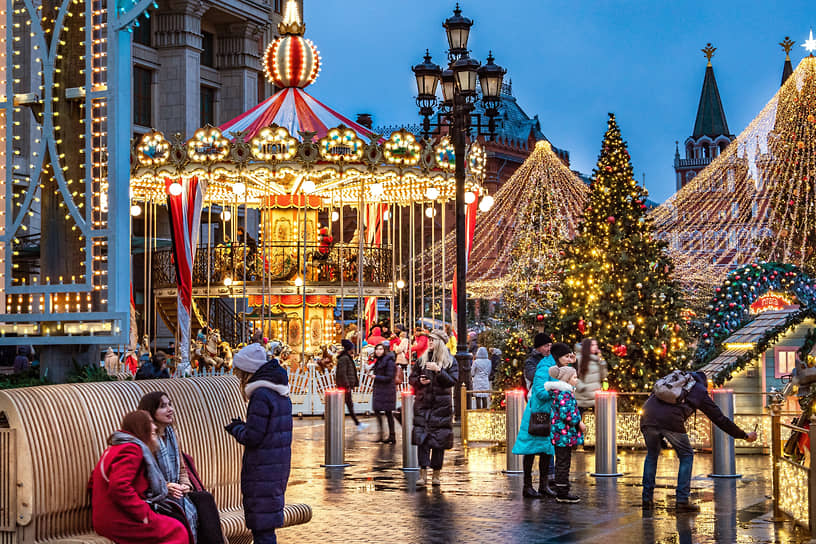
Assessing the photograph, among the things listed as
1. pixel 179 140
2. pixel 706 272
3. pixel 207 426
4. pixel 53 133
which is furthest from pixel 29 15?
pixel 706 272

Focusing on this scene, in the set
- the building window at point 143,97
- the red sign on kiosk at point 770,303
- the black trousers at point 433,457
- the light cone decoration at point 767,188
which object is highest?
the building window at point 143,97

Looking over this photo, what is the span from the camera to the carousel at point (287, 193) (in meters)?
25.6

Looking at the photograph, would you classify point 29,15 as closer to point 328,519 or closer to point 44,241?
point 44,241

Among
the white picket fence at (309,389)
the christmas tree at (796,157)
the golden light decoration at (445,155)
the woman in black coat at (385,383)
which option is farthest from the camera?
the christmas tree at (796,157)

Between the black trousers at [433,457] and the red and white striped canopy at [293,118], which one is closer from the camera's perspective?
the black trousers at [433,457]

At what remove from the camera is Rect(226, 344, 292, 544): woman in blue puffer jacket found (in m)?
8.19

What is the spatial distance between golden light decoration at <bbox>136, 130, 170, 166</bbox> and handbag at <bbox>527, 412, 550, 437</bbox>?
52.5 ft

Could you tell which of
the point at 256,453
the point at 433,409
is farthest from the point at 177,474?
the point at 433,409

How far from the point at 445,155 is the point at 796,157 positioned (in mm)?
9687

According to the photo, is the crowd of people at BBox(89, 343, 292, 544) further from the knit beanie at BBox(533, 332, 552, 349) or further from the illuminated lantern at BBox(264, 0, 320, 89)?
the illuminated lantern at BBox(264, 0, 320, 89)

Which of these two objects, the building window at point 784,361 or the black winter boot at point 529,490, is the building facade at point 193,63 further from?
the black winter boot at point 529,490

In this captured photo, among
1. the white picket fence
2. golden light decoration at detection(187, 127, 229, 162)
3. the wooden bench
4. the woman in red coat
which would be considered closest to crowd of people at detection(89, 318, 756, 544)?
the woman in red coat

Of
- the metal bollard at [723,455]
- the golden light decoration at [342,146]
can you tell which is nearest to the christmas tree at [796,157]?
the golden light decoration at [342,146]

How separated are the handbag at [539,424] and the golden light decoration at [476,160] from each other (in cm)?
1571
